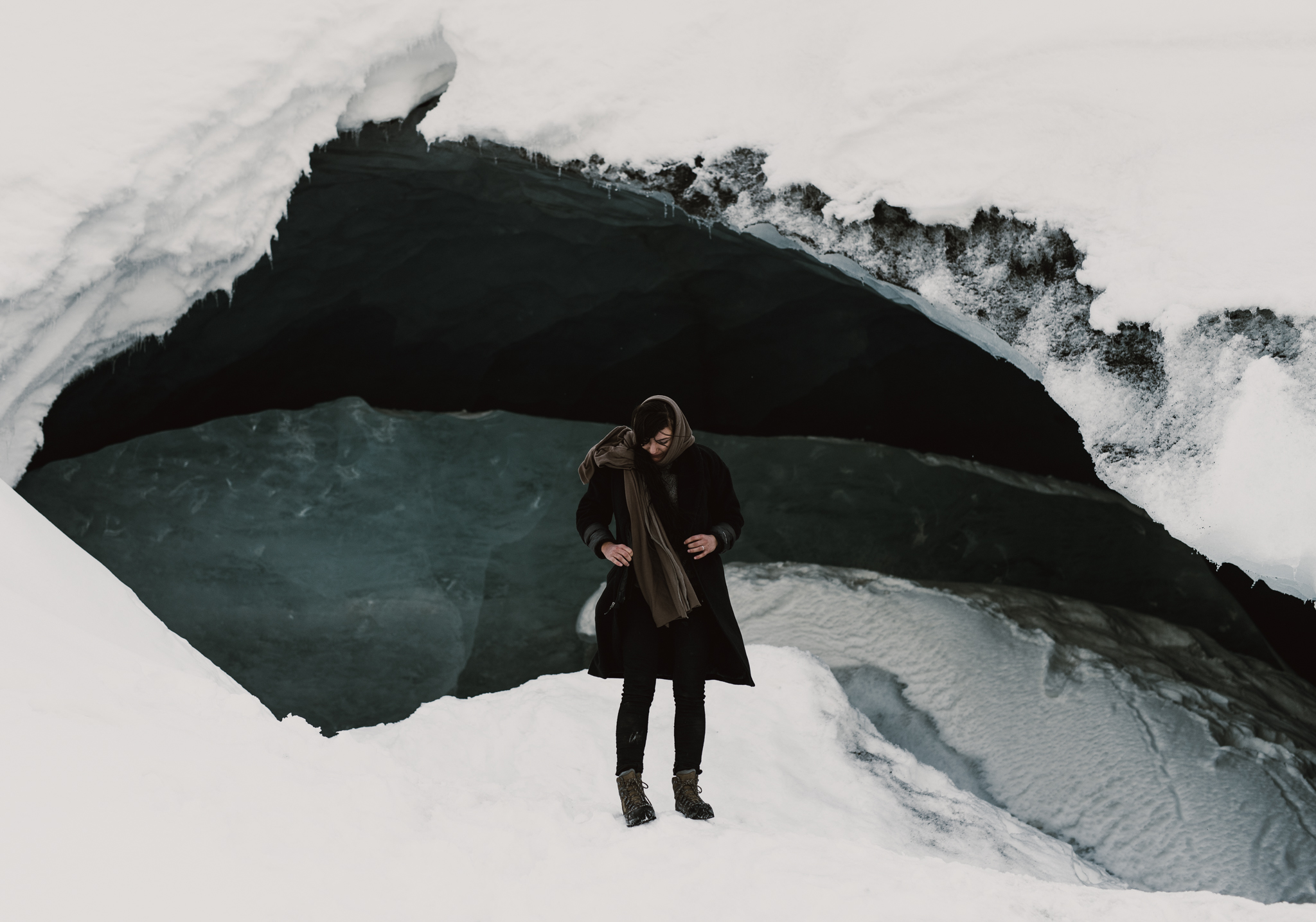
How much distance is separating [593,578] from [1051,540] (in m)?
2.22

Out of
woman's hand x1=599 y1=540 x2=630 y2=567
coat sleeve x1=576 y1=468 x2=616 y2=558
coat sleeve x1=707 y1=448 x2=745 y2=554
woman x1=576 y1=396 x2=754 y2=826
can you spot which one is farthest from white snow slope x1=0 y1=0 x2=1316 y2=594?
woman's hand x1=599 y1=540 x2=630 y2=567

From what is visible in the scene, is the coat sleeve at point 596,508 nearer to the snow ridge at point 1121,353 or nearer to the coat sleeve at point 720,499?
the coat sleeve at point 720,499

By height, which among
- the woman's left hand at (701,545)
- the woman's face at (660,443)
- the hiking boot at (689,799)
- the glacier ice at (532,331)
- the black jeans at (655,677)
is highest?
the glacier ice at (532,331)

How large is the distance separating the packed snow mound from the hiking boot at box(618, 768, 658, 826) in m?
1.90

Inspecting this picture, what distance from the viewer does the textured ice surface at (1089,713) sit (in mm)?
3174

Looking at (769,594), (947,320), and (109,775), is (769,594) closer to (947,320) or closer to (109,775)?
(947,320)

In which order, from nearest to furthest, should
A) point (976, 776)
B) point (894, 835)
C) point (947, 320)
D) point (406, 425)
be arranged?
1. point (894, 835)
2. point (947, 320)
3. point (976, 776)
4. point (406, 425)

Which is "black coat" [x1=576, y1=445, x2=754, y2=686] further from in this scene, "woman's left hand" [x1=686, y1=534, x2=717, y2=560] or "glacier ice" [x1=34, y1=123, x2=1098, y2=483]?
"glacier ice" [x1=34, y1=123, x2=1098, y2=483]

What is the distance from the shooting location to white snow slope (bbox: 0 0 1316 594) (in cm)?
248

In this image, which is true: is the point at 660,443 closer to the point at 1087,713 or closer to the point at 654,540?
the point at 654,540

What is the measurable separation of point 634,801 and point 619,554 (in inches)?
21.9

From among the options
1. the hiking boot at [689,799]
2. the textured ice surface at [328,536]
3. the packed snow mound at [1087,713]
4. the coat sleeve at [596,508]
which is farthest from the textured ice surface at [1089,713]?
the coat sleeve at [596,508]

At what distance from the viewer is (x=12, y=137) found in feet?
9.83

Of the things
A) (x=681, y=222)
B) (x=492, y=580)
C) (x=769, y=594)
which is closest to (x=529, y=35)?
(x=681, y=222)
